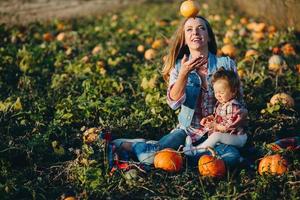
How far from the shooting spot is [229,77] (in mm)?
4055

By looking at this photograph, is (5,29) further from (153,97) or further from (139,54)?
(153,97)

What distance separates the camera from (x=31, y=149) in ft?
14.1

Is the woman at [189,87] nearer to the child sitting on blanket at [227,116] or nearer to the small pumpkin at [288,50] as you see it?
the child sitting on blanket at [227,116]

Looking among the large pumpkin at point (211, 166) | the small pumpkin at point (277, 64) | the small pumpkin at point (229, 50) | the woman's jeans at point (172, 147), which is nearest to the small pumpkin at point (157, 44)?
the small pumpkin at point (229, 50)

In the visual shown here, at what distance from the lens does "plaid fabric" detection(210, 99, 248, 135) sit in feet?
13.4

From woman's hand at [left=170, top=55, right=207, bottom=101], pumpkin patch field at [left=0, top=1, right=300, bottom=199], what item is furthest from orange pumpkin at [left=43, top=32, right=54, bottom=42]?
woman's hand at [left=170, top=55, right=207, bottom=101]

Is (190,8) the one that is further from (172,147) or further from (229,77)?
(172,147)

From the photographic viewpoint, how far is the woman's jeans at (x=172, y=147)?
4.00m

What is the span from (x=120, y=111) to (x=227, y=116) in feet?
4.25

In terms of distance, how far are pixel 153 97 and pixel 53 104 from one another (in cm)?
110

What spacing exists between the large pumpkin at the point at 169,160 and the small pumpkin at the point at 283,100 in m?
1.47

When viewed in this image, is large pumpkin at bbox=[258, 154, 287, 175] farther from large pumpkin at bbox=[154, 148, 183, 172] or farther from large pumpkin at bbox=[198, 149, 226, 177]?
large pumpkin at bbox=[154, 148, 183, 172]

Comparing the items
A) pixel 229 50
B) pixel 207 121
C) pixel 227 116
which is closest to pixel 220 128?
pixel 227 116

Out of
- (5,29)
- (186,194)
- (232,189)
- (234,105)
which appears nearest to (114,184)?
(186,194)
